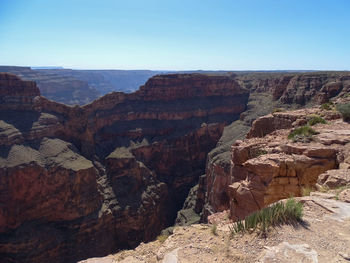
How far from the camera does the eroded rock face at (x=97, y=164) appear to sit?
1431 inches

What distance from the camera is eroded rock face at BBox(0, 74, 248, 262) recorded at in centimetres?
3634

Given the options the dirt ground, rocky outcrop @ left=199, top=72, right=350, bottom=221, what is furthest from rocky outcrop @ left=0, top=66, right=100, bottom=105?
the dirt ground

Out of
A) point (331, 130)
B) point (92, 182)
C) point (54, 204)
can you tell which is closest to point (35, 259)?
point (54, 204)

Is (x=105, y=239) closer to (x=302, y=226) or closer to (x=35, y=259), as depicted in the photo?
(x=35, y=259)

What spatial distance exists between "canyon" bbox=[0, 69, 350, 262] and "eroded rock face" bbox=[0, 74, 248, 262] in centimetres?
15

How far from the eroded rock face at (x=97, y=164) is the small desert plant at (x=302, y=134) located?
30619 millimetres

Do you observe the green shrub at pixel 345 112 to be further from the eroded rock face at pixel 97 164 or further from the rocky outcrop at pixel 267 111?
the eroded rock face at pixel 97 164

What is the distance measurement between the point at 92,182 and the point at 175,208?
16512mm

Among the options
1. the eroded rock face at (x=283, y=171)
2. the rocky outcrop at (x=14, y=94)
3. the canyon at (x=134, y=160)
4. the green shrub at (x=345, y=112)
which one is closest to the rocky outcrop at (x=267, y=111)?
the canyon at (x=134, y=160)

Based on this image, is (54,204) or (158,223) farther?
(158,223)

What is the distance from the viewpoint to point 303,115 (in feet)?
62.5

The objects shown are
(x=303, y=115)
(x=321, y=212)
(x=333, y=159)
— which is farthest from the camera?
(x=303, y=115)

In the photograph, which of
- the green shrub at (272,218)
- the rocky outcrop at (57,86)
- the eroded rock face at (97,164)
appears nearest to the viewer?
the green shrub at (272,218)

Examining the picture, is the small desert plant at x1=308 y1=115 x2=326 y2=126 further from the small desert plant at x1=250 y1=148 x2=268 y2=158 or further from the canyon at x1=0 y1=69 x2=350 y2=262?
the small desert plant at x1=250 y1=148 x2=268 y2=158
